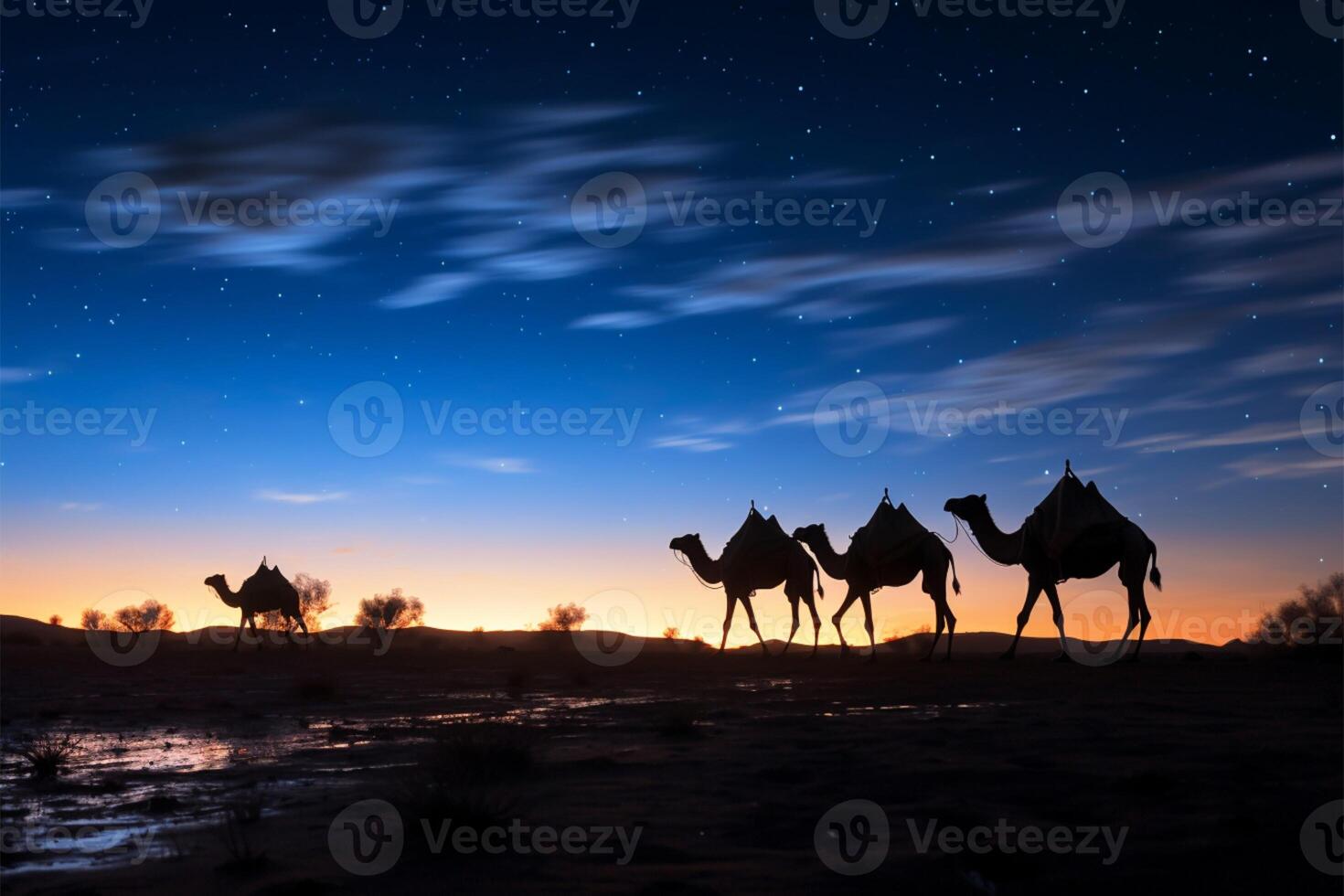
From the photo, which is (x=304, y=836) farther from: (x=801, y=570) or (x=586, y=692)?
(x=801, y=570)

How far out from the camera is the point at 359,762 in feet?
26.5

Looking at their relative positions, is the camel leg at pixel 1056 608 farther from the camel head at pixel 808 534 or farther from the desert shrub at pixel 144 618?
the desert shrub at pixel 144 618

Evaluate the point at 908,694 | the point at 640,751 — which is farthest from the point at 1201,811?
the point at 908,694

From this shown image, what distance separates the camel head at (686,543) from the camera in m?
27.9

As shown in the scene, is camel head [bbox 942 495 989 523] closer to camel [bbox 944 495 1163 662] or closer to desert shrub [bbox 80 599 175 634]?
camel [bbox 944 495 1163 662]

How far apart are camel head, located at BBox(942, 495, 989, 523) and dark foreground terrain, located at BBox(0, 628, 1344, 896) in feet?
27.2

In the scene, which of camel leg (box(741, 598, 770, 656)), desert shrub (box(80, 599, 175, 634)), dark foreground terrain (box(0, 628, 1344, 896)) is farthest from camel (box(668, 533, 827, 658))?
desert shrub (box(80, 599, 175, 634))

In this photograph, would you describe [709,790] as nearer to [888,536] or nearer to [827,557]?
[888,536]

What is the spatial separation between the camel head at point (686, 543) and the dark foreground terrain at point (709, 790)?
14.8 m

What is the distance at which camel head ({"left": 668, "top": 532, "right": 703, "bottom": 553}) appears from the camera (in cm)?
2792

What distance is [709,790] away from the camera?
20.9 feet

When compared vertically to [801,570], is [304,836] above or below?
below

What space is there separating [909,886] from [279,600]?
36.6 m

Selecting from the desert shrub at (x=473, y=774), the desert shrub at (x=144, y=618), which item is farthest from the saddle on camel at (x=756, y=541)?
the desert shrub at (x=144, y=618)
